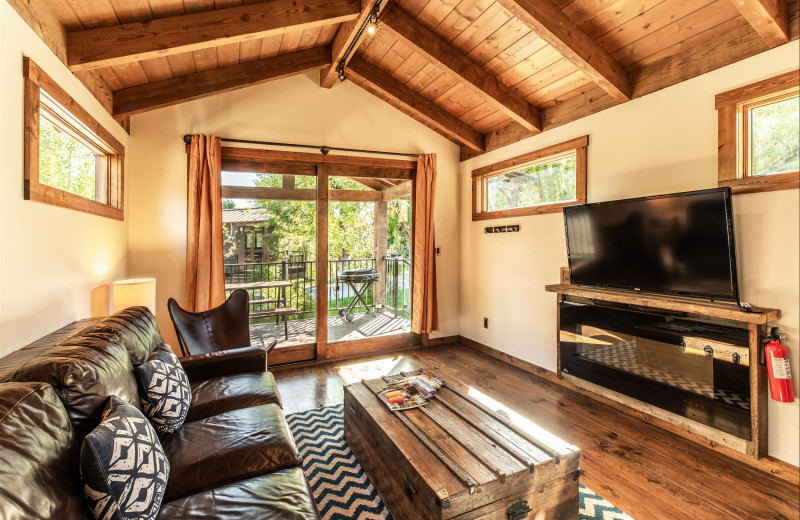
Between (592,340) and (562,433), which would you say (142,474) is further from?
(592,340)

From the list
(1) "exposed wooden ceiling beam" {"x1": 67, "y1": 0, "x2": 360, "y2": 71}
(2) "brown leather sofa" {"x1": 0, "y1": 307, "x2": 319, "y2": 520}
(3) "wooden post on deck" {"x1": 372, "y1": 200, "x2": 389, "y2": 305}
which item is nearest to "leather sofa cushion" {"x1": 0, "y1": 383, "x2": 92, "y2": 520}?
(2) "brown leather sofa" {"x1": 0, "y1": 307, "x2": 319, "y2": 520}

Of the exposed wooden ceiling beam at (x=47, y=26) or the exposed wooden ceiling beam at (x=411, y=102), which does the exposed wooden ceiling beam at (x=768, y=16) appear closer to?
the exposed wooden ceiling beam at (x=411, y=102)

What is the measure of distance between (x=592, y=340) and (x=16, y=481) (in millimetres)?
3087

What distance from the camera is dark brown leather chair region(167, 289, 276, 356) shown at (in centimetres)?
264

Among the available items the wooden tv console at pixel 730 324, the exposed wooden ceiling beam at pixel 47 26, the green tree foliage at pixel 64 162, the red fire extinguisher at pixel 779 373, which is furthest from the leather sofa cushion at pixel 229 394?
the red fire extinguisher at pixel 779 373

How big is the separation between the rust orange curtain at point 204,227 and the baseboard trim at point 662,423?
2.96 meters

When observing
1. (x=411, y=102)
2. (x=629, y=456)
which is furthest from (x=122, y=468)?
(x=411, y=102)

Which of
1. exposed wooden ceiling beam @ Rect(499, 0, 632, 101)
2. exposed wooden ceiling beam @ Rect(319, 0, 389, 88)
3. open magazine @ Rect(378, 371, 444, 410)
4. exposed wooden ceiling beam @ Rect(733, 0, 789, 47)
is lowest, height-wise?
open magazine @ Rect(378, 371, 444, 410)

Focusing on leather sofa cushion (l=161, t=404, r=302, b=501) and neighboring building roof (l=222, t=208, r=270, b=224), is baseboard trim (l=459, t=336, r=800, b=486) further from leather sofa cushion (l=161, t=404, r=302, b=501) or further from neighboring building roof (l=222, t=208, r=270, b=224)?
neighboring building roof (l=222, t=208, r=270, b=224)

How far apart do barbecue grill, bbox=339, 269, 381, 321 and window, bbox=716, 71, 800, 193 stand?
3126mm

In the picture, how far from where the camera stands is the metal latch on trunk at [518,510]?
137 cm

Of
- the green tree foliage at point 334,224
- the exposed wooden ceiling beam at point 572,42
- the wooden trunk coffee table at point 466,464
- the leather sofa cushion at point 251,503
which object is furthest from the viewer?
the green tree foliage at point 334,224

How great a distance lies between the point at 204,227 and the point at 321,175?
1.27 metres

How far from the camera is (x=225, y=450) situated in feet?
4.98
